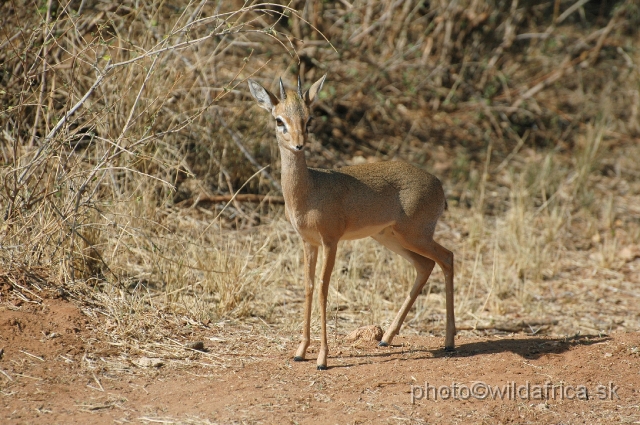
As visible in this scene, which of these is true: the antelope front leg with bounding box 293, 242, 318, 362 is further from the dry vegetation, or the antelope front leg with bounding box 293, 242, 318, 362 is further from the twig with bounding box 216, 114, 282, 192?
the twig with bounding box 216, 114, 282, 192

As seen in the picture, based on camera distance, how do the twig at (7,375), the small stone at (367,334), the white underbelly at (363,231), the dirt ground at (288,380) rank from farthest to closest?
the small stone at (367,334) < the white underbelly at (363,231) < the twig at (7,375) < the dirt ground at (288,380)

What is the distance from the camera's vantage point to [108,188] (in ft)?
24.2

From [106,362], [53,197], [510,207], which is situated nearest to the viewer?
[106,362]

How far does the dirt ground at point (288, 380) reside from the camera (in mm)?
4602

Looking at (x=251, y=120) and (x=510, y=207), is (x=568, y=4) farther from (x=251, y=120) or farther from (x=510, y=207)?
(x=251, y=120)

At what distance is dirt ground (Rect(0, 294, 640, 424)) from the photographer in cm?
460

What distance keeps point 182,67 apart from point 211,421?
5278 mm

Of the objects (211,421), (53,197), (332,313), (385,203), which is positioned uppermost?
(385,203)

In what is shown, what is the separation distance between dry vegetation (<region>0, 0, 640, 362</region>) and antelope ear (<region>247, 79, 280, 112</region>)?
462mm

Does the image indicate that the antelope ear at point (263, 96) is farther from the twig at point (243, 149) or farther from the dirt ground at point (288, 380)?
the twig at point (243, 149)

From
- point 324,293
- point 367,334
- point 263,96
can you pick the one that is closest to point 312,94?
point 263,96

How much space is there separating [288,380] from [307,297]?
0.68m

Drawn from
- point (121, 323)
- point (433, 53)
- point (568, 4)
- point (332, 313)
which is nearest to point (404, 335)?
point (332, 313)

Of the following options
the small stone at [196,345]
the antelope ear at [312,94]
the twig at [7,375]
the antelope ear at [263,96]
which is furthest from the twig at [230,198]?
the twig at [7,375]
